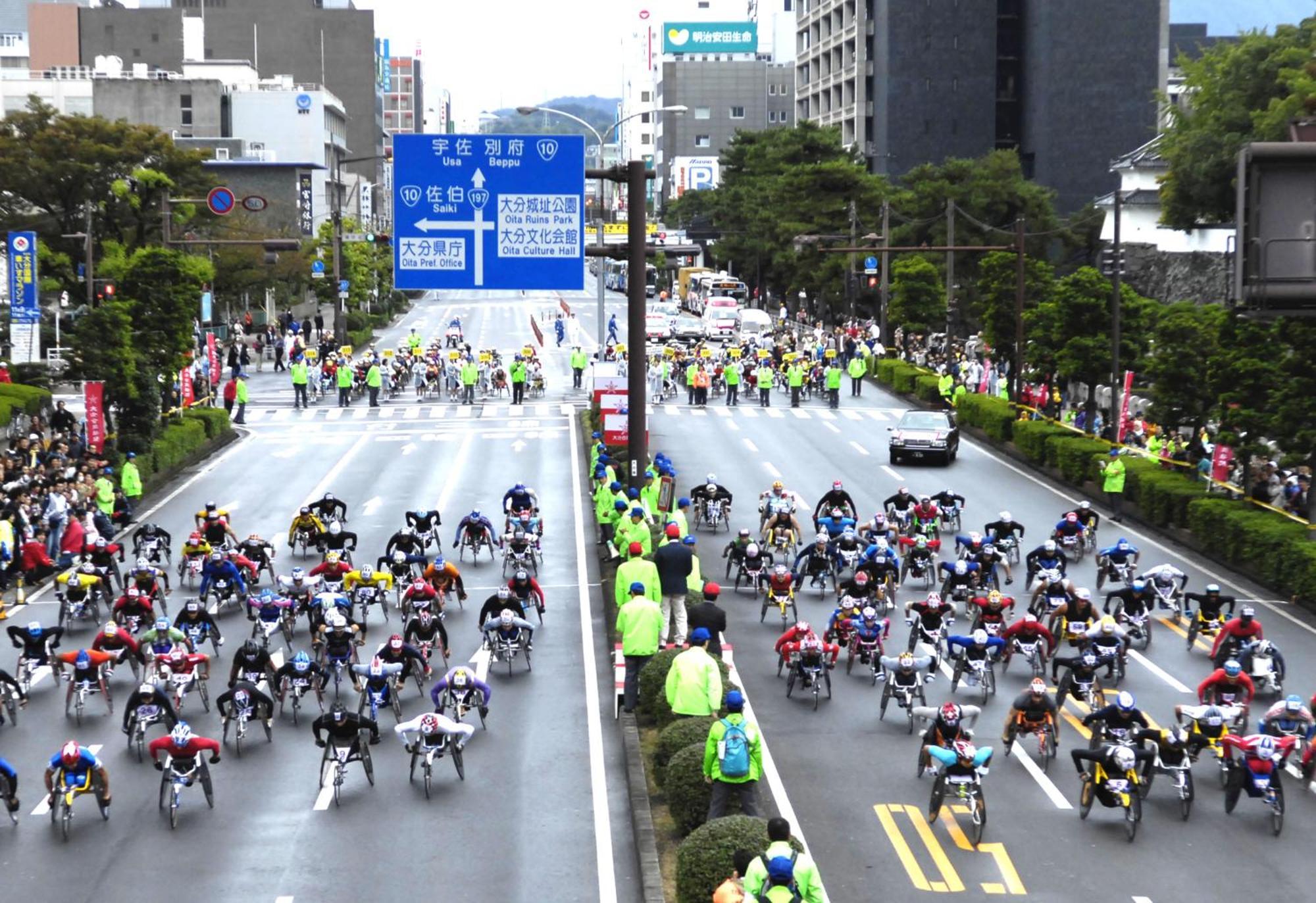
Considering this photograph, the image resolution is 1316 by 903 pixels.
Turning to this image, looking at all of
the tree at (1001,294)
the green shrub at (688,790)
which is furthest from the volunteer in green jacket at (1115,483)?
the green shrub at (688,790)

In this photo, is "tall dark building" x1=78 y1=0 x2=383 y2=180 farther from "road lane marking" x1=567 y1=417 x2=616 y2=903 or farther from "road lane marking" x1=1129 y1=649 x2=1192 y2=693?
"road lane marking" x1=1129 y1=649 x2=1192 y2=693

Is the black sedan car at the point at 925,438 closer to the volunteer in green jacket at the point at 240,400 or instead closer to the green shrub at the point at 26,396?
the volunteer in green jacket at the point at 240,400

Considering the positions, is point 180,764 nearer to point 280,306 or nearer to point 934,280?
point 934,280

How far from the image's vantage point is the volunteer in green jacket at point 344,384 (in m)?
60.2

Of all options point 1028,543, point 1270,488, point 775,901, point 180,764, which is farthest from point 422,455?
point 775,901

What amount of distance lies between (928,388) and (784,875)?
49.8 m

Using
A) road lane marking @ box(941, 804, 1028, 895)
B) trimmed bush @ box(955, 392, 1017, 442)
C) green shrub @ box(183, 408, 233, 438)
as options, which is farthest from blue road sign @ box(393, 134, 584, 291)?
trimmed bush @ box(955, 392, 1017, 442)

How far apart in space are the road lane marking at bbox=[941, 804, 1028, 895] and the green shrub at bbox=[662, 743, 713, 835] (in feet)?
9.04

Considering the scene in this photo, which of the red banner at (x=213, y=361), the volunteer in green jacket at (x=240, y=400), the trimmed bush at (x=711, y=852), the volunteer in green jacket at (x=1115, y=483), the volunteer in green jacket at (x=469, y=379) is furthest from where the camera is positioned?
the volunteer in green jacket at (x=469, y=379)

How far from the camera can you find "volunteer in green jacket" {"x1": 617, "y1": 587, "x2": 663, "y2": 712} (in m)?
20.5

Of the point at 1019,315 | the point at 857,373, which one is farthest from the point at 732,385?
the point at 1019,315

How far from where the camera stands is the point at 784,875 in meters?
11.7

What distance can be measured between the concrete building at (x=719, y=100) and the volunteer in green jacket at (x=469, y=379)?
124 meters

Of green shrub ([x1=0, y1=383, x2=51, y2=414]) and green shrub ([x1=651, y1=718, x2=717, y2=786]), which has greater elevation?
green shrub ([x1=0, y1=383, x2=51, y2=414])
